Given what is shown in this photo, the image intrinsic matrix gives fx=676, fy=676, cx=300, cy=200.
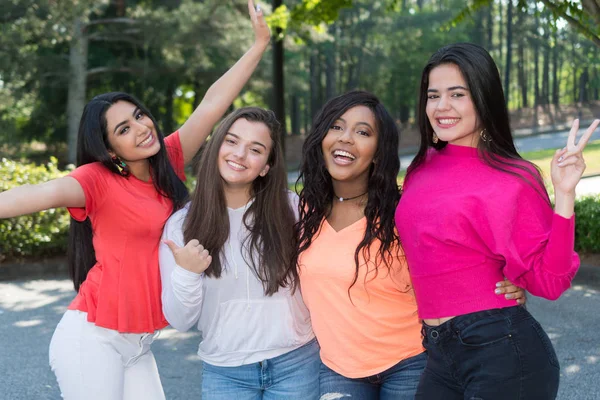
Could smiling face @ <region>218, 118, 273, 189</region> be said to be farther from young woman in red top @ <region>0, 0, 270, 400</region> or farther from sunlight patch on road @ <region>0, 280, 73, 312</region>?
sunlight patch on road @ <region>0, 280, 73, 312</region>

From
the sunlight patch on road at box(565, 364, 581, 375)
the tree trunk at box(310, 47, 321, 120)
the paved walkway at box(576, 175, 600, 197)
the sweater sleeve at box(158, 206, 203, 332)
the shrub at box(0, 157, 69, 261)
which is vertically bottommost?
the sunlight patch on road at box(565, 364, 581, 375)

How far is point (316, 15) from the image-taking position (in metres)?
9.79

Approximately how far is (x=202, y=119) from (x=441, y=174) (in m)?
1.65

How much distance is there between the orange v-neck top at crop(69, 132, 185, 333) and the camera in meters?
2.97

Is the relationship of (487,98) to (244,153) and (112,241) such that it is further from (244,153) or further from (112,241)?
(112,241)

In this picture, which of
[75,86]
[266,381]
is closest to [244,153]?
[266,381]

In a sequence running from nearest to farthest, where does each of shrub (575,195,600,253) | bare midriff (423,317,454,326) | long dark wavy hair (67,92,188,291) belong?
1. bare midriff (423,317,454,326)
2. long dark wavy hair (67,92,188,291)
3. shrub (575,195,600,253)

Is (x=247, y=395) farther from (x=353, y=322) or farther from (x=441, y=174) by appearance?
(x=441, y=174)

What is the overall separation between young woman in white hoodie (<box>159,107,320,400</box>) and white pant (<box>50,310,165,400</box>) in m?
0.33

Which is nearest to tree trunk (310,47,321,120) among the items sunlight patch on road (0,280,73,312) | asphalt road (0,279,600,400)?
sunlight patch on road (0,280,73,312)

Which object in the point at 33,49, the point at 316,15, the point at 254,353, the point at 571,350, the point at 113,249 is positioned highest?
the point at 33,49

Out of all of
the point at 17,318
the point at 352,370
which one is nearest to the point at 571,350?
the point at 352,370

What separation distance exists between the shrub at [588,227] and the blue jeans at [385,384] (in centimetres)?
612

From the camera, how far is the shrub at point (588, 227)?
8117 mm
